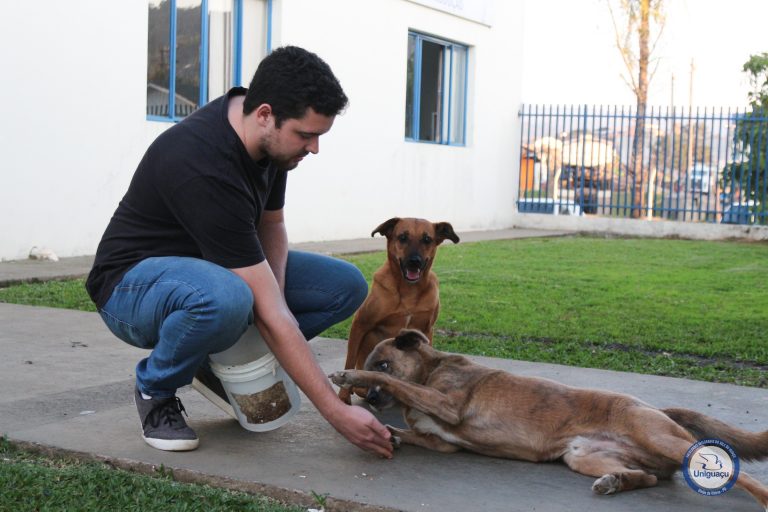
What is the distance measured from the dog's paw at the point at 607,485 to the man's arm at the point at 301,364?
779 mm

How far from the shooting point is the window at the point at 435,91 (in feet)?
58.0

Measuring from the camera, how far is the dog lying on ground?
3488 millimetres

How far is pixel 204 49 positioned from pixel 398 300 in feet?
28.3

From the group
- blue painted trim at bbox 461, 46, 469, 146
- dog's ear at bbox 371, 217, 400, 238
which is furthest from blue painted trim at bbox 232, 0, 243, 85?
dog's ear at bbox 371, 217, 400, 238

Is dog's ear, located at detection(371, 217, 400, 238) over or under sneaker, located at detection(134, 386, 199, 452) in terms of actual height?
over

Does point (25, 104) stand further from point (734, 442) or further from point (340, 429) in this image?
point (734, 442)

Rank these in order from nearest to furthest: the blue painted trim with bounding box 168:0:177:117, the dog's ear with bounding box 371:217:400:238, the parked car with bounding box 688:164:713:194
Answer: the dog's ear with bounding box 371:217:400:238 < the blue painted trim with bounding box 168:0:177:117 < the parked car with bounding box 688:164:713:194

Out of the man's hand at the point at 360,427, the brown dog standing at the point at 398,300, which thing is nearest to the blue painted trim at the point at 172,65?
the brown dog standing at the point at 398,300

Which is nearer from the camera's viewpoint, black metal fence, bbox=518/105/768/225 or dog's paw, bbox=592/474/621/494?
dog's paw, bbox=592/474/621/494

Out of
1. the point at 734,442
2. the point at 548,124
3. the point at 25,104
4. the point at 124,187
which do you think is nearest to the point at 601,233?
the point at 548,124

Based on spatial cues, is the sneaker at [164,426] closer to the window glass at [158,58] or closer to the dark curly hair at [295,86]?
the dark curly hair at [295,86]

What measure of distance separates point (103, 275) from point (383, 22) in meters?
13.0

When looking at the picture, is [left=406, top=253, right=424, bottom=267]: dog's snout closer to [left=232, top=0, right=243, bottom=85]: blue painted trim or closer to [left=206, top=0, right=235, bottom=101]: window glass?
[left=206, top=0, right=235, bottom=101]: window glass

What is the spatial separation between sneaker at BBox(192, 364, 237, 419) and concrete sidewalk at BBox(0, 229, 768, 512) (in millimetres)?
105
